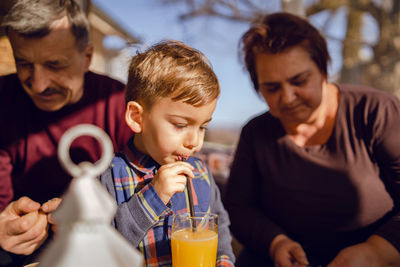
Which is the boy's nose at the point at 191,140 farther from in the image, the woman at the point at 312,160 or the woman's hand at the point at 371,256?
the woman's hand at the point at 371,256

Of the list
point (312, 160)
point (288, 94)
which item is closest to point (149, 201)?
point (288, 94)

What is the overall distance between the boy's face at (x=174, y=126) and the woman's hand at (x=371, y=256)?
3.09ft

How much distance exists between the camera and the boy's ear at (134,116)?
118cm

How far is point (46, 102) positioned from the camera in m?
1.52

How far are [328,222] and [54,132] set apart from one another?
1584 millimetres

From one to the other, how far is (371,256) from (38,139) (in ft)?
5.81

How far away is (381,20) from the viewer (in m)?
7.21

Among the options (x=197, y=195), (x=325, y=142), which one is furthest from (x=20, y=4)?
(x=325, y=142)

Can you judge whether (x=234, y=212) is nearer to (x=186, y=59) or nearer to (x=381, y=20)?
(x=186, y=59)

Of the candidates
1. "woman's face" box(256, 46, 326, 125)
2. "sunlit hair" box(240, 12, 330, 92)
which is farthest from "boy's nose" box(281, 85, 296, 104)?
"sunlit hair" box(240, 12, 330, 92)

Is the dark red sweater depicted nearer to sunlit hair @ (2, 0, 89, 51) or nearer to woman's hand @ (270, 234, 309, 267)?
sunlit hair @ (2, 0, 89, 51)

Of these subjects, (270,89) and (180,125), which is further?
(270,89)

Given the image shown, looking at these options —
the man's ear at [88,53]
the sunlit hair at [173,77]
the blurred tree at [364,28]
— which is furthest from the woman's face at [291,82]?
the blurred tree at [364,28]

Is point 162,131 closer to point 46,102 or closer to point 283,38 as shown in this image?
point 46,102
